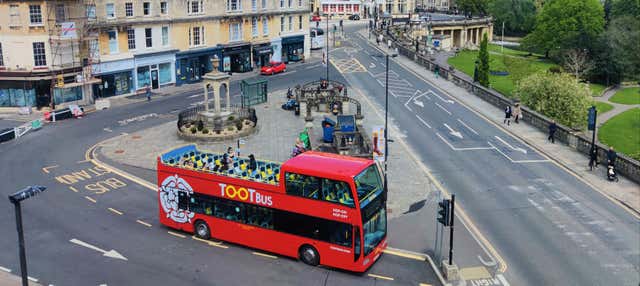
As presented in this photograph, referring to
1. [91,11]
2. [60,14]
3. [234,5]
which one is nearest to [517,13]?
[234,5]

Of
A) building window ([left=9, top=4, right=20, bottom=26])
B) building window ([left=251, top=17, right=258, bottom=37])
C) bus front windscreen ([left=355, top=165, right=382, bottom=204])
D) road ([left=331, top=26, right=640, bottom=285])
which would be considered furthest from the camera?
building window ([left=251, top=17, right=258, bottom=37])

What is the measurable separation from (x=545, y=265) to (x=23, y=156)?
3366 centimetres

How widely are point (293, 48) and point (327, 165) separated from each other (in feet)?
217

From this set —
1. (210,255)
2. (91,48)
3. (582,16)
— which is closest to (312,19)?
(582,16)

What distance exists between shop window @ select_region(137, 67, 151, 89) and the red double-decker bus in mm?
39433

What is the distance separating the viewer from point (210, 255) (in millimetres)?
27594

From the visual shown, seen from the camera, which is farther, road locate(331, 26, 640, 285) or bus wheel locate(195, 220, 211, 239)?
bus wheel locate(195, 220, 211, 239)

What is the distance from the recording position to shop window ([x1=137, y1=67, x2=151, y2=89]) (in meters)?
66.7

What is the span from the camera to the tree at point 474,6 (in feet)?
550

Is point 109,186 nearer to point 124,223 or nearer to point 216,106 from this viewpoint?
point 124,223

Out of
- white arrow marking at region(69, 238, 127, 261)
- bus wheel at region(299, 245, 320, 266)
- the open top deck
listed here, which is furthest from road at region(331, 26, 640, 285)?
white arrow marking at region(69, 238, 127, 261)

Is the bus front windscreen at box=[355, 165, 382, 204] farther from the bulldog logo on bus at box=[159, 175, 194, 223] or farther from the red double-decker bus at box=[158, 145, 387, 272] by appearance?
the bulldog logo on bus at box=[159, 175, 194, 223]

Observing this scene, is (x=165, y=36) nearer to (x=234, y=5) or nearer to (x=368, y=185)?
(x=234, y=5)

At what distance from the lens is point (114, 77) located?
2511 inches
